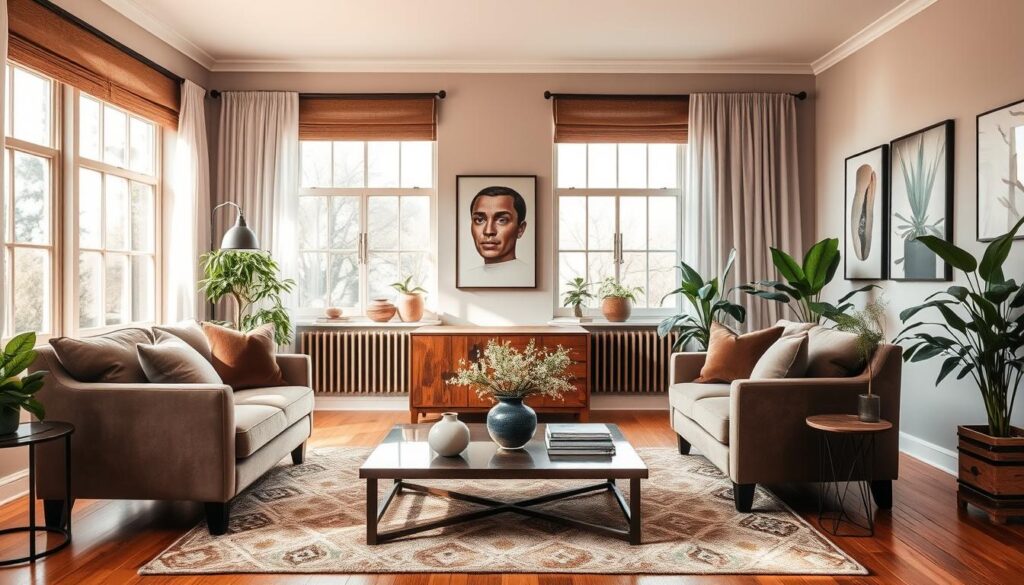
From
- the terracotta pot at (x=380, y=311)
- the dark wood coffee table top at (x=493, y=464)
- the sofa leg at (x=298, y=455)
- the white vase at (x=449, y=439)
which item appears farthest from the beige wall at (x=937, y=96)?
the sofa leg at (x=298, y=455)

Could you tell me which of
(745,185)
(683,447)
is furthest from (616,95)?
(683,447)

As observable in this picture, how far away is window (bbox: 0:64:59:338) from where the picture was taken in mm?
3381

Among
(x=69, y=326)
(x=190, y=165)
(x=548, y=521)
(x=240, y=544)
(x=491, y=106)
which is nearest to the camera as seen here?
(x=240, y=544)

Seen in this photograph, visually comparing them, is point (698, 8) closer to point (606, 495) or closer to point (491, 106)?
point (491, 106)

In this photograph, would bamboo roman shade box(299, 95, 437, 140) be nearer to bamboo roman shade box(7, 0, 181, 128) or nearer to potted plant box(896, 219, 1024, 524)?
bamboo roman shade box(7, 0, 181, 128)

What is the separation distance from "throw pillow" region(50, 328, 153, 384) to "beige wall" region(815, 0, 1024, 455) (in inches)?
161

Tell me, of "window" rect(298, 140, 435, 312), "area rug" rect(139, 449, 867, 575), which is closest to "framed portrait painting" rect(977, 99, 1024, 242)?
"area rug" rect(139, 449, 867, 575)

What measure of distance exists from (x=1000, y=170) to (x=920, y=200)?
0.64 meters

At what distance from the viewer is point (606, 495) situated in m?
3.25

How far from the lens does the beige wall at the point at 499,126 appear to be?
5426 mm

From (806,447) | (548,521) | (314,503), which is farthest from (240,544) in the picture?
(806,447)

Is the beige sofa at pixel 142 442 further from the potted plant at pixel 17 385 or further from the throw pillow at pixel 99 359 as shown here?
the potted plant at pixel 17 385

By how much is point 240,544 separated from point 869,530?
2520mm

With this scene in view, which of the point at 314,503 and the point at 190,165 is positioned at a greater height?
the point at 190,165
